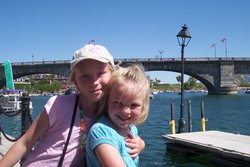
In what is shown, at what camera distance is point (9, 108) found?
106 ft

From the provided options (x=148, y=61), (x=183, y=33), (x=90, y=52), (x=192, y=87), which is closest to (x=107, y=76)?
(x=90, y=52)

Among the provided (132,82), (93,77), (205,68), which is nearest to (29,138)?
(93,77)

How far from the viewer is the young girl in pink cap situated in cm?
209

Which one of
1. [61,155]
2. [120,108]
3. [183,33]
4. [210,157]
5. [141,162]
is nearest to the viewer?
[120,108]

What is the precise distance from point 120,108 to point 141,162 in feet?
30.3

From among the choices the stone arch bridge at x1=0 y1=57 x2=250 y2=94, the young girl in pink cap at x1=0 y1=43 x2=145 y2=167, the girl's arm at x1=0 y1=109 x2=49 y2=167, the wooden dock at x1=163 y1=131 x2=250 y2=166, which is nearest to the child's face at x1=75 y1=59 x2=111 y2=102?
the young girl in pink cap at x1=0 y1=43 x2=145 y2=167

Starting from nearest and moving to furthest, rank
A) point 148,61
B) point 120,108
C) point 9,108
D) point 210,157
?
point 120,108 → point 210,157 → point 9,108 → point 148,61

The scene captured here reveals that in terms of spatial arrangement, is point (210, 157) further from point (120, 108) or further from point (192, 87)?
point (192, 87)

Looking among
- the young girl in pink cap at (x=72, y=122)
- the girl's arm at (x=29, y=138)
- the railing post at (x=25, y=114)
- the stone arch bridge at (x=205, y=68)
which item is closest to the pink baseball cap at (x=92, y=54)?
the young girl in pink cap at (x=72, y=122)

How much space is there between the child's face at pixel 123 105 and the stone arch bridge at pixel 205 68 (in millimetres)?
67257

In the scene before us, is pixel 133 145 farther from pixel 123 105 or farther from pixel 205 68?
pixel 205 68

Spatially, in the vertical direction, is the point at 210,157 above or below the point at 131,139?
below

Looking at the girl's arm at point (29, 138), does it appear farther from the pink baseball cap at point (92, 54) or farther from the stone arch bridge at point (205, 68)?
the stone arch bridge at point (205, 68)

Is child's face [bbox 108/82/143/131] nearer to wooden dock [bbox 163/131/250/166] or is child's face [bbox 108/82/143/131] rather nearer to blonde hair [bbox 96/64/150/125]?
blonde hair [bbox 96/64/150/125]
